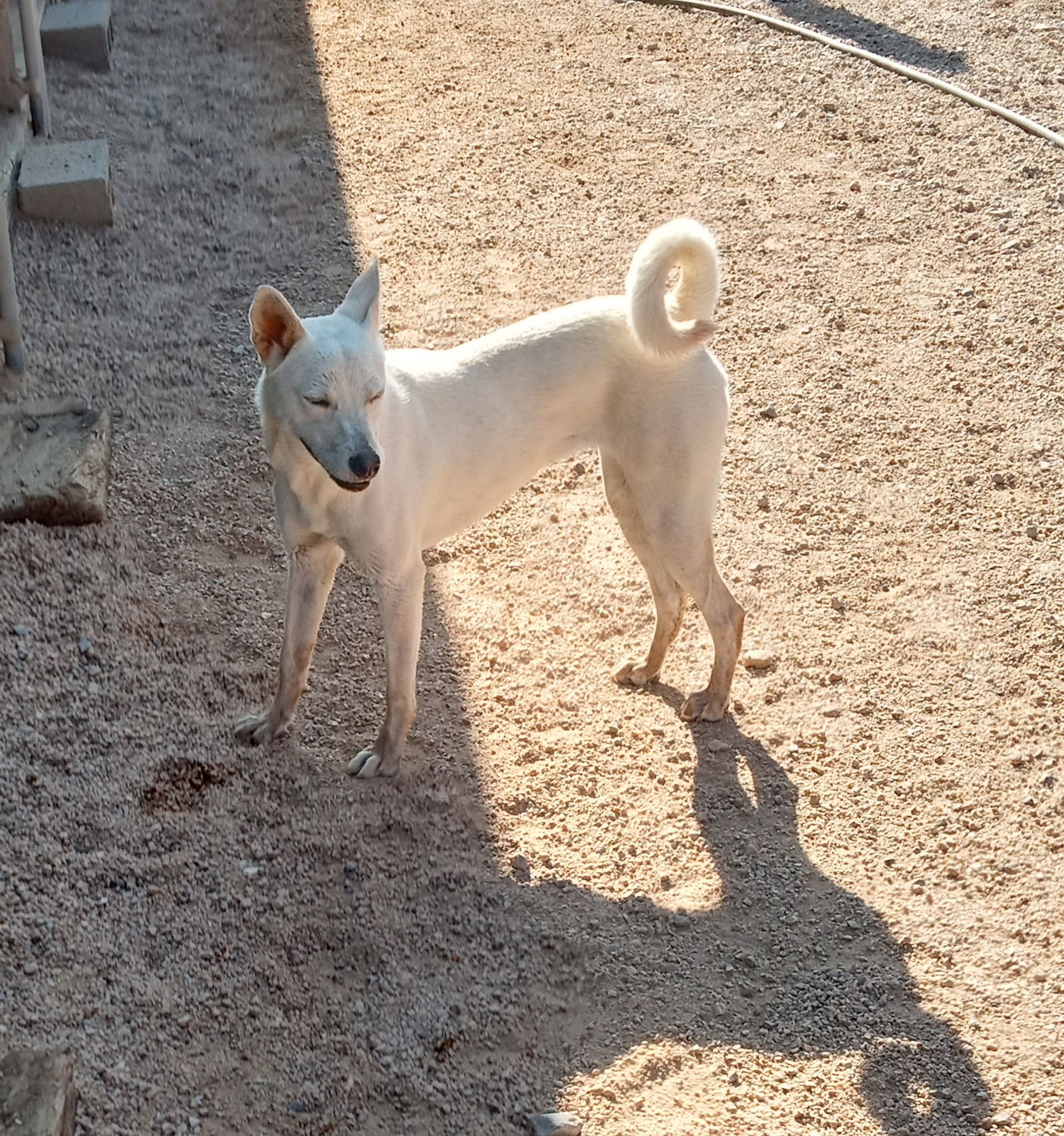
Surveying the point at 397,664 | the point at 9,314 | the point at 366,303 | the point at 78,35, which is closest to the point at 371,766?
the point at 397,664

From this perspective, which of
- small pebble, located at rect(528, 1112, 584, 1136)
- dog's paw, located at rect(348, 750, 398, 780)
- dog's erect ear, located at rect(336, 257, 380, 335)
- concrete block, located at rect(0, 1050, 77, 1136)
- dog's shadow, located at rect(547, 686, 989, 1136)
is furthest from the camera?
dog's paw, located at rect(348, 750, 398, 780)

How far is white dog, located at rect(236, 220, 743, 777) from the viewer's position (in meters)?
3.69

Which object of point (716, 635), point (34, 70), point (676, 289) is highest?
point (676, 289)

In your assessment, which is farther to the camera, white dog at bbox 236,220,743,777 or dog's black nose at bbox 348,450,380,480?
white dog at bbox 236,220,743,777

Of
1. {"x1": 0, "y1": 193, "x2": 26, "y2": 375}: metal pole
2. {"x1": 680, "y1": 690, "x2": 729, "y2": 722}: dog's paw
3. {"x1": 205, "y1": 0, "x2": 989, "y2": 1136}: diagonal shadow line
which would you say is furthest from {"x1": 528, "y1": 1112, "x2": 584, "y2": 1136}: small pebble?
{"x1": 0, "y1": 193, "x2": 26, "y2": 375}: metal pole

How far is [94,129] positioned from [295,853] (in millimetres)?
4799

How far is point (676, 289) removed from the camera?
13.0 feet

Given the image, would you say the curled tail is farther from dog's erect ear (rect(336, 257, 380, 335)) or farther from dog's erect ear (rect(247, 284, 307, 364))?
dog's erect ear (rect(247, 284, 307, 364))

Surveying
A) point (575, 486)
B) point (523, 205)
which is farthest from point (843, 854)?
point (523, 205)

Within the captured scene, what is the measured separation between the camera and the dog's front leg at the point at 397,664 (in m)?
3.84

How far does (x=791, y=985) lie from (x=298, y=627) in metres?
1.65

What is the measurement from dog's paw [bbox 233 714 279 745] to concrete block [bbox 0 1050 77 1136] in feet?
4.14

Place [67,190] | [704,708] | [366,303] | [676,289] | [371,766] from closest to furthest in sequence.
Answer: [366,303], [676,289], [371,766], [704,708], [67,190]

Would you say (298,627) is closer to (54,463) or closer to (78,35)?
(54,463)
